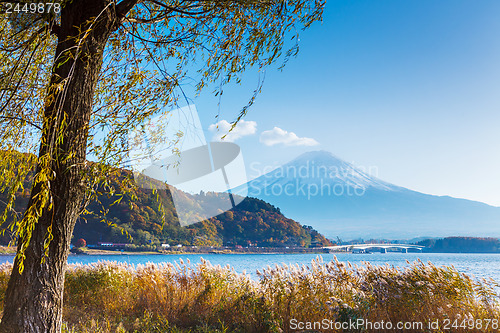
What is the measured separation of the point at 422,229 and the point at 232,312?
688 ft

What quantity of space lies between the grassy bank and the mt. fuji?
164949 millimetres

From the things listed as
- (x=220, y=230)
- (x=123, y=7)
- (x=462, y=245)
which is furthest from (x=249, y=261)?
(x=462, y=245)

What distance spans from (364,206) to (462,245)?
5232 inches

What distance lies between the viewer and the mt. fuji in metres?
175

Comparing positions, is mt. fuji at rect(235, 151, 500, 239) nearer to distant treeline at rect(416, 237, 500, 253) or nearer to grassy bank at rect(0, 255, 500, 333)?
distant treeline at rect(416, 237, 500, 253)

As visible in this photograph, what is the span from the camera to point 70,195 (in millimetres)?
3270

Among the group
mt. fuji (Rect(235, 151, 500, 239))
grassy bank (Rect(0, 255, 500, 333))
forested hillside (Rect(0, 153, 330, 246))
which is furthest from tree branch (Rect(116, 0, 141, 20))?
mt. fuji (Rect(235, 151, 500, 239))

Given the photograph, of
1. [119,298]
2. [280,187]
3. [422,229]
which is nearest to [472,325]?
[119,298]

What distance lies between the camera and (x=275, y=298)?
4.65 m

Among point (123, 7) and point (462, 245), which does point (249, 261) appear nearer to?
point (123, 7)

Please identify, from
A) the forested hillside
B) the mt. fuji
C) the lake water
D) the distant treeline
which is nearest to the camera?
the lake water

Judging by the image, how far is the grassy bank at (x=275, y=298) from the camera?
162 inches

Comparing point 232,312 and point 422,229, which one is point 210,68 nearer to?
point 232,312

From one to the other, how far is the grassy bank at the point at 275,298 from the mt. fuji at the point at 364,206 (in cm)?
16495
